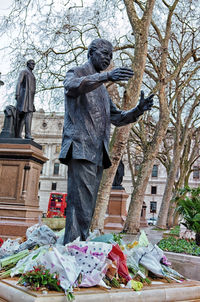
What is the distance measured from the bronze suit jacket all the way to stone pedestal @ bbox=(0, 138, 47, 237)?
17.5 ft

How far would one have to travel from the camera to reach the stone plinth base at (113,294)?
2494mm

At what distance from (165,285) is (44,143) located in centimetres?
6144

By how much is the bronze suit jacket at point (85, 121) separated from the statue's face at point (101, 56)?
70 millimetres

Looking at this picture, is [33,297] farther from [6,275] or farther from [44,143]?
[44,143]

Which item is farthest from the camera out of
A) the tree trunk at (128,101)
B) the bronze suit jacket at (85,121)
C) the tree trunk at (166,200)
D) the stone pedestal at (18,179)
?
the tree trunk at (166,200)

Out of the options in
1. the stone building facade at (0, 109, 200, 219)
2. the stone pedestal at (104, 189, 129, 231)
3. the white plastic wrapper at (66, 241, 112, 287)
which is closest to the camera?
the white plastic wrapper at (66, 241, 112, 287)

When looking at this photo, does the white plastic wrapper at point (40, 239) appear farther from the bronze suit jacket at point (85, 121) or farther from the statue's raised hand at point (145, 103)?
the statue's raised hand at point (145, 103)

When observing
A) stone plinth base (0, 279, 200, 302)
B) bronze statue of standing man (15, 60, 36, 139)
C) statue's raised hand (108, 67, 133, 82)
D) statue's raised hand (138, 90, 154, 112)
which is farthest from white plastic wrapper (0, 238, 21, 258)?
bronze statue of standing man (15, 60, 36, 139)

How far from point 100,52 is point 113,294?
2473 millimetres

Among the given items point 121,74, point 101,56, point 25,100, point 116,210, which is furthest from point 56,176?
point 121,74

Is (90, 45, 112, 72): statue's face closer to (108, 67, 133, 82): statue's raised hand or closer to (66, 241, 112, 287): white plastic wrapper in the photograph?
(108, 67, 133, 82): statue's raised hand

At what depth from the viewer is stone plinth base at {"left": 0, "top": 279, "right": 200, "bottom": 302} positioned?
2.49 metres

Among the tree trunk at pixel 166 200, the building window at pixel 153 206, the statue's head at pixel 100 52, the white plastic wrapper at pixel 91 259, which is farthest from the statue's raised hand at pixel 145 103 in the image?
the building window at pixel 153 206

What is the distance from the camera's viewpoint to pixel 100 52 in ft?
12.2
